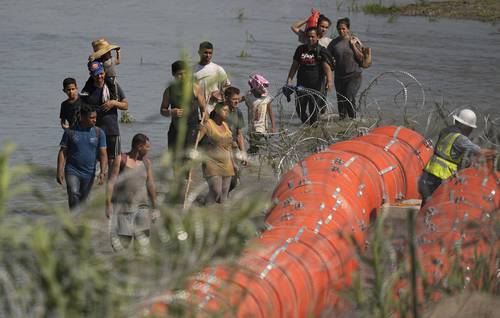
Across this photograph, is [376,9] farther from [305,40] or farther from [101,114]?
[101,114]

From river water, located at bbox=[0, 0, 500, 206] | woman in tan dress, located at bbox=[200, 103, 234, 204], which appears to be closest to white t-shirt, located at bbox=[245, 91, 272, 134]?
river water, located at bbox=[0, 0, 500, 206]

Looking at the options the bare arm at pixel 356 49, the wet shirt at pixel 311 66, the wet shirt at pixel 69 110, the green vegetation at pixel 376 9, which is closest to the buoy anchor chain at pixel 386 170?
the wet shirt at pixel 69 110

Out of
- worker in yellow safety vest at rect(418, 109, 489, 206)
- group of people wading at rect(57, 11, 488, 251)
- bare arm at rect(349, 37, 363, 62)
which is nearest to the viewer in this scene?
group of people wading at rect(57, 11, 488, 251)

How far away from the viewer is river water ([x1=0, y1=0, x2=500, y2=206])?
66.6ft

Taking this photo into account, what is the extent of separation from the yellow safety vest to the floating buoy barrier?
2.33 ft

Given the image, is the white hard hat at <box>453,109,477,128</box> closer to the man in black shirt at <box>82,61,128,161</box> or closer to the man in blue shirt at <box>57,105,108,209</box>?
the man in blue shirt at <box>57,105,108,209</box>

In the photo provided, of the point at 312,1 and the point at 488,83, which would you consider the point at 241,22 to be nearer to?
the point at 312,1

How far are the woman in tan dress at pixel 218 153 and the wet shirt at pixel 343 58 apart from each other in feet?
18.7

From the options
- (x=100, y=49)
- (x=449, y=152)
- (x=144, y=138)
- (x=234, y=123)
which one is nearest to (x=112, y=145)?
(x=100, y=49)

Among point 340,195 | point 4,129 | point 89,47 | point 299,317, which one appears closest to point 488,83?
point 89,47

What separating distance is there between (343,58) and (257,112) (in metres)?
3.49

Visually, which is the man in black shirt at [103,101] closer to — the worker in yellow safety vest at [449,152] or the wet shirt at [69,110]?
the wet shirt at [69,110]

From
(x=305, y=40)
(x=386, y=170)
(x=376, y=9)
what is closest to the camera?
(x=386, y=170)

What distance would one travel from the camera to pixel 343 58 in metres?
17.8
